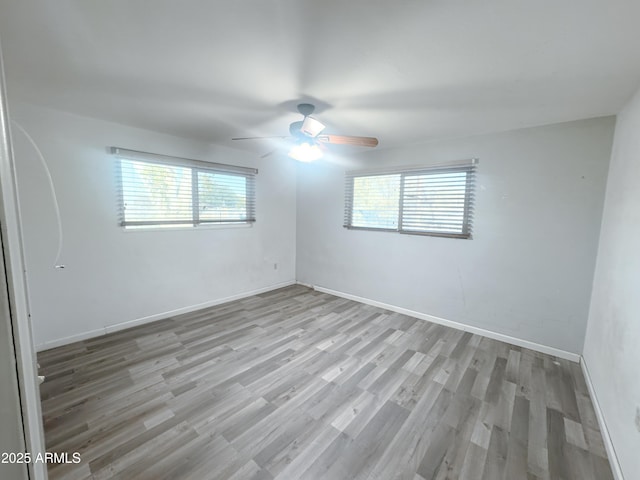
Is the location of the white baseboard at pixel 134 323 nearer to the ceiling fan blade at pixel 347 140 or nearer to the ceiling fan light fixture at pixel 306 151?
the ceiling fan light fixture at pixel 306 151

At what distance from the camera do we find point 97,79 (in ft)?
6.10

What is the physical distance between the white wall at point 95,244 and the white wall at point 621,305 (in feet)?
13.2

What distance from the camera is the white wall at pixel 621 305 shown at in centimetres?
144

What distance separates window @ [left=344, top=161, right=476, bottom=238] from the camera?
313 centimetres

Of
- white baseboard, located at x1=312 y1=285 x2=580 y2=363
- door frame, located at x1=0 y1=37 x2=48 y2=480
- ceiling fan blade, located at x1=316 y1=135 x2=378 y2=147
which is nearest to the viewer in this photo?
door frame, located at x1=0 y1=37 x2=48 y2=480

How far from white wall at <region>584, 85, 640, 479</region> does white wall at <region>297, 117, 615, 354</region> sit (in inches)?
6.2

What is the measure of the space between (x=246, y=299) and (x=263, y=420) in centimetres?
252

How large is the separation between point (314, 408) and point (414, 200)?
269 cm

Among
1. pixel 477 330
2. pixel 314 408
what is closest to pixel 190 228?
pixel 314 408

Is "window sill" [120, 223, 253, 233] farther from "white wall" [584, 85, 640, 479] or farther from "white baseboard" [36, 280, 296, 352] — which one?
"white wall" [584, 85, 640, 479]

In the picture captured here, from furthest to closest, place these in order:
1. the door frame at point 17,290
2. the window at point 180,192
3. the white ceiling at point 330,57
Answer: the window at point 180,192, the white ceiling at point 330,57, the door frame at point 17,290

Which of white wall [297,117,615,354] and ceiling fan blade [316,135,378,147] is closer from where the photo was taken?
ceiling fan blade [316,135,378,147]

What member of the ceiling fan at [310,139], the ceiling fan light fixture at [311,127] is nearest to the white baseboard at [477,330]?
the ceiling fan at [310,139]

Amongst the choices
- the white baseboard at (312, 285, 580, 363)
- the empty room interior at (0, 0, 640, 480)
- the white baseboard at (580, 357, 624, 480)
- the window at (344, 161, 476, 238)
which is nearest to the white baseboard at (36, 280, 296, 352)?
the empty room interior at (0, 0, 640, 480)
